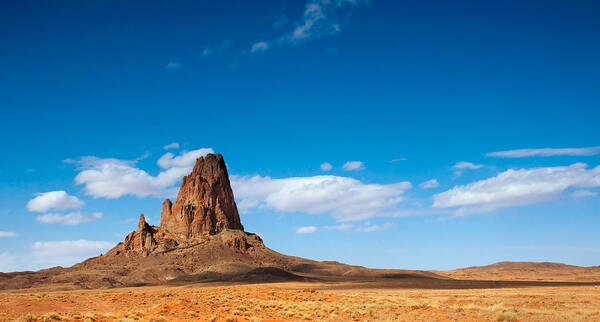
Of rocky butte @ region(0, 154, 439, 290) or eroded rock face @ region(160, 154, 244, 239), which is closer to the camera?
rocky butte @ region(0, 154, 439, 290)

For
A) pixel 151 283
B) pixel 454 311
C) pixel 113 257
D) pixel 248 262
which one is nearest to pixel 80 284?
pixel 151 283

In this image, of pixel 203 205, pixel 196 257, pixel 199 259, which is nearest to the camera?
pixel 199 259

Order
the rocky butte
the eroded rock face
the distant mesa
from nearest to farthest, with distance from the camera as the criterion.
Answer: the distant mesa, the rocky butte, the eroded rock face

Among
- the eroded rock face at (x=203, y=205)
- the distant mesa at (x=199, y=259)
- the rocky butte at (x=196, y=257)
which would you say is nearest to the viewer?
the distant mesa at (x=199, y=259)

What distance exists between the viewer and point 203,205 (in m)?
181

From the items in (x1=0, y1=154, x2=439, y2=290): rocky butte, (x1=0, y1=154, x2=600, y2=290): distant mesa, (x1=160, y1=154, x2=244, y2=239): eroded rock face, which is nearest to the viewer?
(x1=0, y1=154, x2=600, y2=290): distant mesa

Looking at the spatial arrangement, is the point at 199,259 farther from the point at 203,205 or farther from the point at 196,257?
the point at 203,205

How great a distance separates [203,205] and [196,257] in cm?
3339

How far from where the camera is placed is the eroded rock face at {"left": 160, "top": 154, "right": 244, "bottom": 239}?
572ft

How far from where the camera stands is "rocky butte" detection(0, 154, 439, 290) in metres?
131

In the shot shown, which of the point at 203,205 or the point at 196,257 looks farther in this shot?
the point at 203,205

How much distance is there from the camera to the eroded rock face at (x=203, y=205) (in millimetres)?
174375

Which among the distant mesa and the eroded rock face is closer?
the distant mesa

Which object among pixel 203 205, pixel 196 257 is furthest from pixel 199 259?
pixel 203 205
